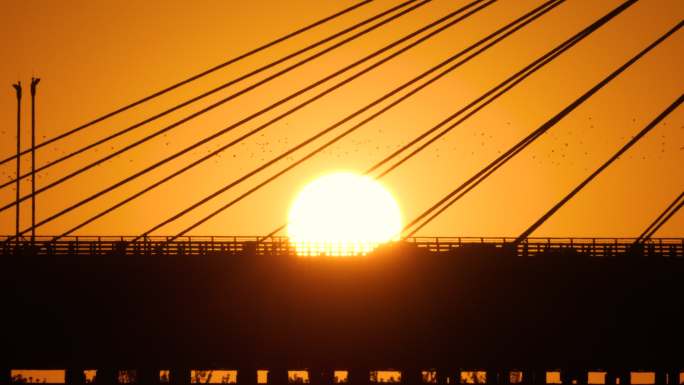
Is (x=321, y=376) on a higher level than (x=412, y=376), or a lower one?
higher

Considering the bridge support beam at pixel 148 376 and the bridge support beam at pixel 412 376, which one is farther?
the bridge support beam at pixel 148 376

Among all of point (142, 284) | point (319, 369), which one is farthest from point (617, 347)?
point (142, 284)

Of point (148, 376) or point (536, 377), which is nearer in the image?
point (148, 376)

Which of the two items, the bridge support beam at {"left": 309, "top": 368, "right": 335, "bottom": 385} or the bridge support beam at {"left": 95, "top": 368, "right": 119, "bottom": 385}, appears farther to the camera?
the bridge support beam at {"left": 309, "top": 368, "right": 335, "bottom": 385}

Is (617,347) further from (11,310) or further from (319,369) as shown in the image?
(11,310)

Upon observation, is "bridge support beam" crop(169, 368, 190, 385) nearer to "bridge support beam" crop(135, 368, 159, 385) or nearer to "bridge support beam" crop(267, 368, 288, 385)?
"bridge support beam" crop(135, 368, 159, 385)

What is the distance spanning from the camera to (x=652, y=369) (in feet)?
259

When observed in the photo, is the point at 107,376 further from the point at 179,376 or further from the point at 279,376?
the point at 279,376

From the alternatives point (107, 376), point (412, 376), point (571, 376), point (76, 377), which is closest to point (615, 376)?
point (571, 376)

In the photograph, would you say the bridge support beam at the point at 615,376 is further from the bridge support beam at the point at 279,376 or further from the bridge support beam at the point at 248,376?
the bridge support beam at the point at 248,376

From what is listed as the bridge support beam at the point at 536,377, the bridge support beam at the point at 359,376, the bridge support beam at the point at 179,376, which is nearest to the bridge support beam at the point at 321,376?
the bridge support beam at the point at 359,376

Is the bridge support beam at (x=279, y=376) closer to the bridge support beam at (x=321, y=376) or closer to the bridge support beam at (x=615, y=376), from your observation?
the bridge support beam at (x=321, y=376)

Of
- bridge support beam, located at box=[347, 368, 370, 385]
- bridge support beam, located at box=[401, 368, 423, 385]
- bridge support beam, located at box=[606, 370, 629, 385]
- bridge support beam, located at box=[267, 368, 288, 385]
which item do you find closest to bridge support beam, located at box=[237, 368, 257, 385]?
bridge support beam, located at box=[267, 368, 288, 385]

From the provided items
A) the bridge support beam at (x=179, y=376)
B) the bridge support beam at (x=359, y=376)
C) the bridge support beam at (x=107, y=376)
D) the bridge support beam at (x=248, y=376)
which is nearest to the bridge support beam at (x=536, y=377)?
the bridge support beam at (x=359, y=376)
